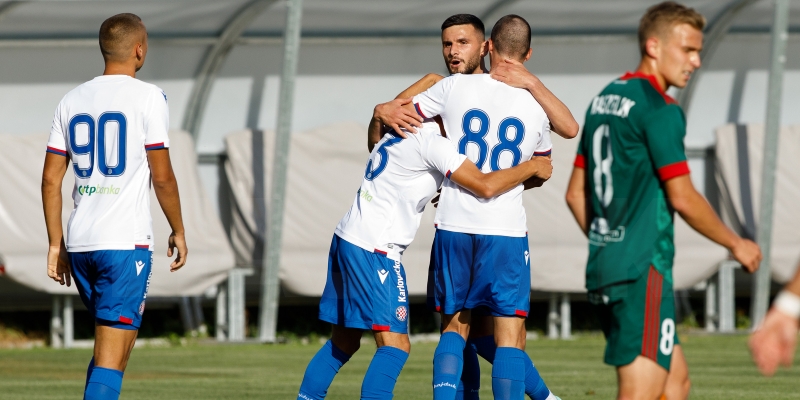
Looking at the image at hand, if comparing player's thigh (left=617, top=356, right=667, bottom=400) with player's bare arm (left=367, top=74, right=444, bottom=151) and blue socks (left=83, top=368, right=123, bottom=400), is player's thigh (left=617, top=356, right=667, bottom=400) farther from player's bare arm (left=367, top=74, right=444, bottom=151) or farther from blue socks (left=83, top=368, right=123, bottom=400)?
blue socks (left=83, top=368, right=123, bottom=400)

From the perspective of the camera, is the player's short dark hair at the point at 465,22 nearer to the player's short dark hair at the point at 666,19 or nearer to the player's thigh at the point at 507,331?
the player's thigh at the point at 507,331

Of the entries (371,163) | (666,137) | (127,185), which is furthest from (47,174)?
(666,137)

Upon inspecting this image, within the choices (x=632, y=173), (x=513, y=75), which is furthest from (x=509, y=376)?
(x=632, y=173)

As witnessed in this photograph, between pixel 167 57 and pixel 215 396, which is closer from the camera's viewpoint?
pixel 215 396

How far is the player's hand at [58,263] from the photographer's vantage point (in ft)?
17.7

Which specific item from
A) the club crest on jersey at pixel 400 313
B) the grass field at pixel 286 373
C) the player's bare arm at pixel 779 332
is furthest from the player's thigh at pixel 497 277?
the player's bare arm at pixel 779 332

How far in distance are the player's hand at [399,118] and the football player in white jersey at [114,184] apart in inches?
40.5

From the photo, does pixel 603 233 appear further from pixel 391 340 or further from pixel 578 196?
pixel 391 340

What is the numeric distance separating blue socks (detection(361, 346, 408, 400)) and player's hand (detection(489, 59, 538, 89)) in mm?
1372

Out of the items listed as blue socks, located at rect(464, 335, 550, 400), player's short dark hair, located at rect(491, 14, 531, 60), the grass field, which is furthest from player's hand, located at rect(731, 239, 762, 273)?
the grass field

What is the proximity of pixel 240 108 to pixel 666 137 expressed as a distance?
460 inches

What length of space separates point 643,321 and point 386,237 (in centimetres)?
156

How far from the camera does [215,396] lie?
8.12 metres

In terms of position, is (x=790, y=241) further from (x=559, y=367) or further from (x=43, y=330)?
(x=43, y=330)
